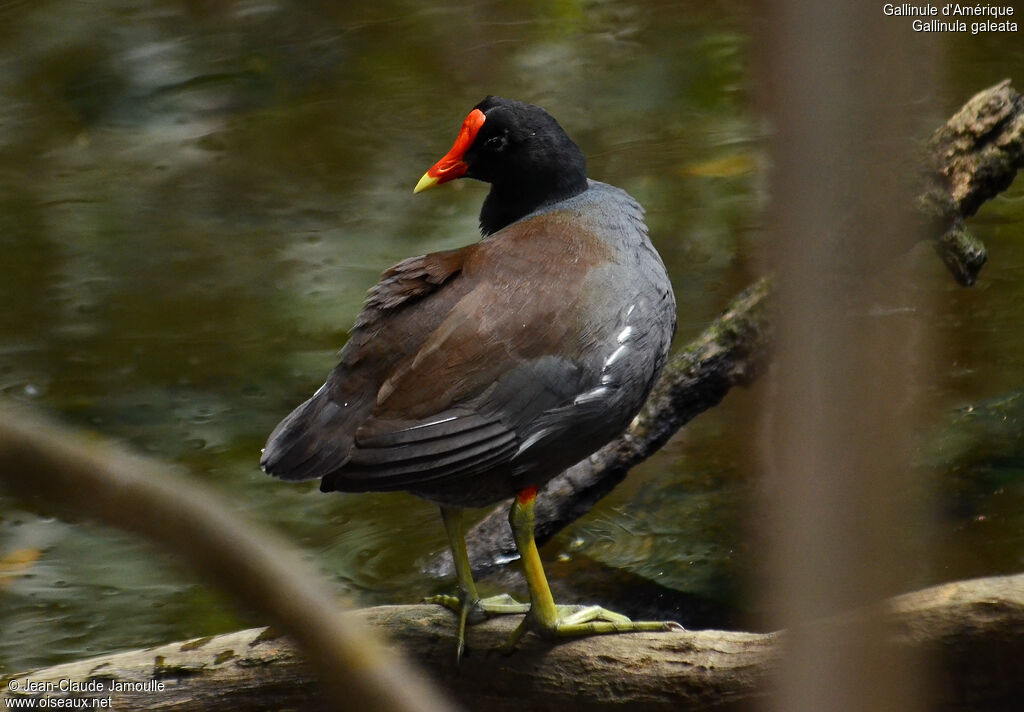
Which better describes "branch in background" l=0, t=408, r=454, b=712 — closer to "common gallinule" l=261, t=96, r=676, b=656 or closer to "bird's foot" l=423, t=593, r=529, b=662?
"common gallinule" l=261, t=96, r=676, b=656

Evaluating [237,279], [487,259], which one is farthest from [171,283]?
[487,259]

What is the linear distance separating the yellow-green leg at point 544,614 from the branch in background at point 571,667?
0.03 m

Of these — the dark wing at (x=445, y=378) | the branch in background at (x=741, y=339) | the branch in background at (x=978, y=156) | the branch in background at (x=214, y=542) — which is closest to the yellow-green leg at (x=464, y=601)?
the dark wing at (x=445, y=378)

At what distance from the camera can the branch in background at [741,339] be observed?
337 cm

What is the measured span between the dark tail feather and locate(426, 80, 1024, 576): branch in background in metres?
1.18

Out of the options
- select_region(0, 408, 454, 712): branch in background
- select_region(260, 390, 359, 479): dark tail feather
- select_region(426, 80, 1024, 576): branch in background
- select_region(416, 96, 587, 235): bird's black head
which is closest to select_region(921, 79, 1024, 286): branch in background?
select_region(426, 80, 1024, 576): branch in background

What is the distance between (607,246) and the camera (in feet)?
9.02

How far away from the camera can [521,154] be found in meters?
3.05

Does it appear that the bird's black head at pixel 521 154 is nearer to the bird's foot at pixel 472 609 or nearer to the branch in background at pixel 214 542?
the bird's foot at pixel 472 609

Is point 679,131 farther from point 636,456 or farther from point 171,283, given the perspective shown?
point 636,456

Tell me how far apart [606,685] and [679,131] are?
4069 millimetres

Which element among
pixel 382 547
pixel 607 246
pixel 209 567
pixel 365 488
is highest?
pixel 209 567

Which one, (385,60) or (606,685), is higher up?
(385,60)

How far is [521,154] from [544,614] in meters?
1.13
